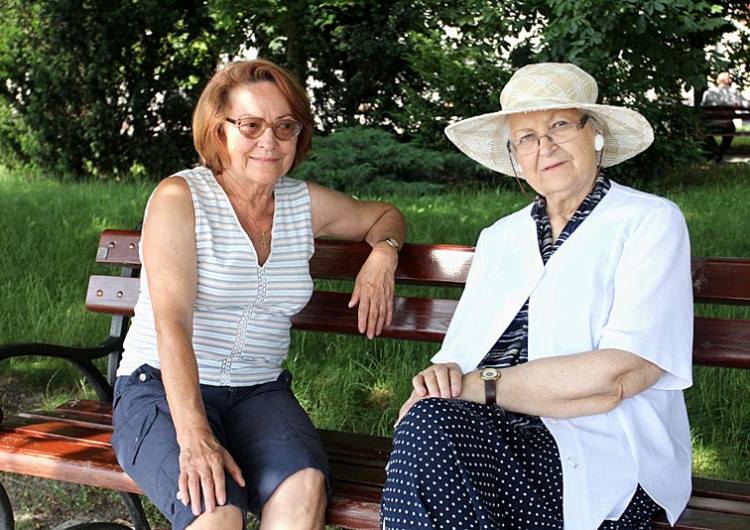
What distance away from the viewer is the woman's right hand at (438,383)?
8.42ft

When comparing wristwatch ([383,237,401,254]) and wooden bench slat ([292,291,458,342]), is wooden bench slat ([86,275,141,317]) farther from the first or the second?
wristwatch ([383,237,401,254])

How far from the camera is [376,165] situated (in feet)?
32.3

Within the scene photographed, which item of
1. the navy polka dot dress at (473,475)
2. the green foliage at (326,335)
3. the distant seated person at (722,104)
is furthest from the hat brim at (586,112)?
the distant seated person at (722,104)

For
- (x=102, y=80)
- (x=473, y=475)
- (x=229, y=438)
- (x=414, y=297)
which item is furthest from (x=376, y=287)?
(x=102, y=80)

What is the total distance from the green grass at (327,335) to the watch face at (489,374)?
4.95 feet

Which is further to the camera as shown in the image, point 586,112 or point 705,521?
point 586,112

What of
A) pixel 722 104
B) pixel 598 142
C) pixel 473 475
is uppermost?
pixel 722 104

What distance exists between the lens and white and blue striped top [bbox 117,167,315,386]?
2844mm

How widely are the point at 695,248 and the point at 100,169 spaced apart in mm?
7822

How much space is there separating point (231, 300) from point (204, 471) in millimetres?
632

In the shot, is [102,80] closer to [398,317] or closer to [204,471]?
[398,317]

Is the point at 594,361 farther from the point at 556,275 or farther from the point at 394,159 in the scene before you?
the point at 394,159

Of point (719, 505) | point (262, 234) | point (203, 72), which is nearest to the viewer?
point (719, 505)

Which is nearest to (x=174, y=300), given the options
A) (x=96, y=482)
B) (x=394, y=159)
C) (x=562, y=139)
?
(x=96, y=482)
